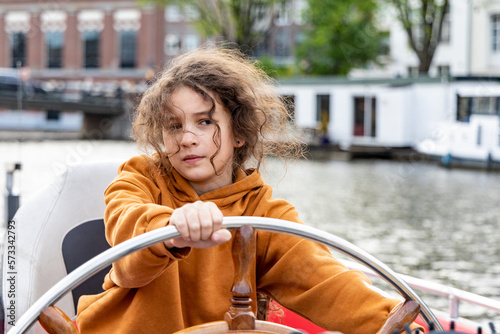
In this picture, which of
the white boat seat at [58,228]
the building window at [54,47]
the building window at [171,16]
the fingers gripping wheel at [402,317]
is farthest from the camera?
the building window at [54,47]

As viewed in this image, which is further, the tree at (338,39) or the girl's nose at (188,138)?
the tree at (338,39)

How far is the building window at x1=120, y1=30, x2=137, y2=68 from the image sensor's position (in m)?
38.5

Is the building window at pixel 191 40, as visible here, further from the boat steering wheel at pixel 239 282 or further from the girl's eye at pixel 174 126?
the boat steering wheel at pixel 239 282

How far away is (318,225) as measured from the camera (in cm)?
845

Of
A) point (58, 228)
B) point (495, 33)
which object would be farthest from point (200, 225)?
point (495, 33)

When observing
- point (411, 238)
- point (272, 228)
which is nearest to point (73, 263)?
point (272, 228)

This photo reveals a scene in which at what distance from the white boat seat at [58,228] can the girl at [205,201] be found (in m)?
0.58

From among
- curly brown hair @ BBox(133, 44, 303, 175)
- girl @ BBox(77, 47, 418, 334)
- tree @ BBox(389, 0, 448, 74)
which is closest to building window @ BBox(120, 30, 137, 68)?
tree @ BBox(389, 0, 448, 74)

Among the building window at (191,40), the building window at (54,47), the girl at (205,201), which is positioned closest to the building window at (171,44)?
the building window at (191,40)

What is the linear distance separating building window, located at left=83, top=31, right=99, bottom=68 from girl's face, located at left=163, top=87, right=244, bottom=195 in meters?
38.8

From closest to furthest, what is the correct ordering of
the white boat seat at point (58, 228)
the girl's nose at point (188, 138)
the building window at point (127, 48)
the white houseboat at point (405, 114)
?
the girl's nose at point (188, 138)
the white boat seat at point (58, 228)
the white houseboat at point (405, 114)
the building window at point (127, 48)

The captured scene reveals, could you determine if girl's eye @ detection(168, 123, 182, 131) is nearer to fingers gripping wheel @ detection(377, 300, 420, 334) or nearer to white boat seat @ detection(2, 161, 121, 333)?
fingers gripping wheel @ detection(377, 300, 420, 334)

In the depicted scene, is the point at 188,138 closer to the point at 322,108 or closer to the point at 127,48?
the point at 322,108

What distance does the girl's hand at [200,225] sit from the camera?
1042 millimetres
